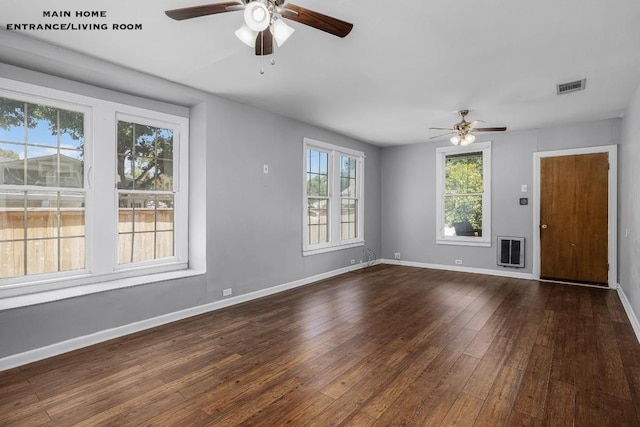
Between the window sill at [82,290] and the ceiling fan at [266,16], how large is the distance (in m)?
2.53

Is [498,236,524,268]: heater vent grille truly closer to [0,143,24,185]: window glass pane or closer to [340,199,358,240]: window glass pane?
[340,199,358,240]: window glass pane

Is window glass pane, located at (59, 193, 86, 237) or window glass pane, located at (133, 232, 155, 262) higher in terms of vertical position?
window glass pane, located at (59, 193, 86, 237)

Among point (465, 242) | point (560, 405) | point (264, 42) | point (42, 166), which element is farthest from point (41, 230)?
point (465, 242)

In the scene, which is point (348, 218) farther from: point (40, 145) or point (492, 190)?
point (40, 145)

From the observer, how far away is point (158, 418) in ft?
6.38

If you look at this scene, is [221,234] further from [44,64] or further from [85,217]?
[44,64]

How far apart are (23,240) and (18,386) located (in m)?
1.31

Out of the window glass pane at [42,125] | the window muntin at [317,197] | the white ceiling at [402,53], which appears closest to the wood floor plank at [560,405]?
the white ceiling at [402,53]

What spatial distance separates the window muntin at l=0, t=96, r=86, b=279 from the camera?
9.43ft

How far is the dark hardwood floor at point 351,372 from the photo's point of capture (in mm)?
1989

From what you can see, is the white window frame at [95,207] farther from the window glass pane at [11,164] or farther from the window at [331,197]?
the window at [331,197]

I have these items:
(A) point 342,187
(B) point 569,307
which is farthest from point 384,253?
(B) point 569,307

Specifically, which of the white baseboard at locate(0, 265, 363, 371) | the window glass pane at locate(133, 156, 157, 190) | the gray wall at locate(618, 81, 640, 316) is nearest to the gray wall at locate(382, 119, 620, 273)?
the gray wall at locate(618, 81, 640, 316)

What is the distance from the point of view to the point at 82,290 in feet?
9.96
